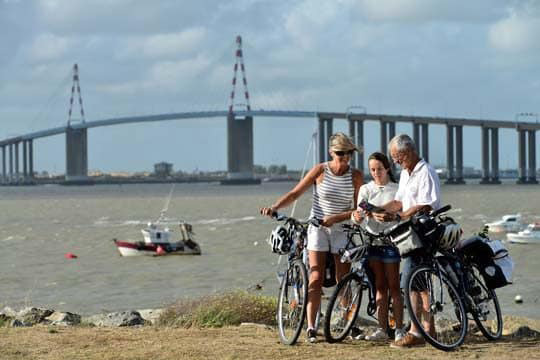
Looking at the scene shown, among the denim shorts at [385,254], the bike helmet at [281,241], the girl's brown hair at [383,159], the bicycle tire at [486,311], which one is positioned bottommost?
the bicycle tire at [486,311]

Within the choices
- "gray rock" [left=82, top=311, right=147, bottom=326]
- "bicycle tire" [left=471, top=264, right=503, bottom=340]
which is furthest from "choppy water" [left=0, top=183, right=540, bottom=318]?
"bicycle tire" [left=471, top=264, right=503, bottom=340]

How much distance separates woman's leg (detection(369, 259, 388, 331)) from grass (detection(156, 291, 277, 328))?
74.8 inches

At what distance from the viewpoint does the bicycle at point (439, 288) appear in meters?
6.45

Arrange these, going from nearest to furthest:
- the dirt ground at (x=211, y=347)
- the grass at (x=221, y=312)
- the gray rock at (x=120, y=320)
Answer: the dirt ground at (x=211, y=347), the grass at (x=221, y=312), the gray rock at (x=120, y=320)

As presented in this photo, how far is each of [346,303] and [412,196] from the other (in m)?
0.83

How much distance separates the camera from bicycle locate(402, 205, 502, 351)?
6449 millimetres

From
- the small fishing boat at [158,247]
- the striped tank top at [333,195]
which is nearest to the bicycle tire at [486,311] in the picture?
the striped tank top at [333,195]

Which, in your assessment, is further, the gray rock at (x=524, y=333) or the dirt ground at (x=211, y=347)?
the gray rock at (x=524, y=333)

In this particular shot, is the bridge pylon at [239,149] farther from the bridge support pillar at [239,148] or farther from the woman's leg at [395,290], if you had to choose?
the woman's leg at [395,290]

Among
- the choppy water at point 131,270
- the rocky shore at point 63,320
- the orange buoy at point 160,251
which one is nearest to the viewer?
the rocky shore at point 63,320

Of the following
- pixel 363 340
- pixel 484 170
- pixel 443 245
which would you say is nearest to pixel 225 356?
pixel 363 340

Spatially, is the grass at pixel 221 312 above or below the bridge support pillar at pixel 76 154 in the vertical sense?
below

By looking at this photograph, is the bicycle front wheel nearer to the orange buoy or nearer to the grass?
the grass

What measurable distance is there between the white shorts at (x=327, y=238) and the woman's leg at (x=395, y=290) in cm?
36
